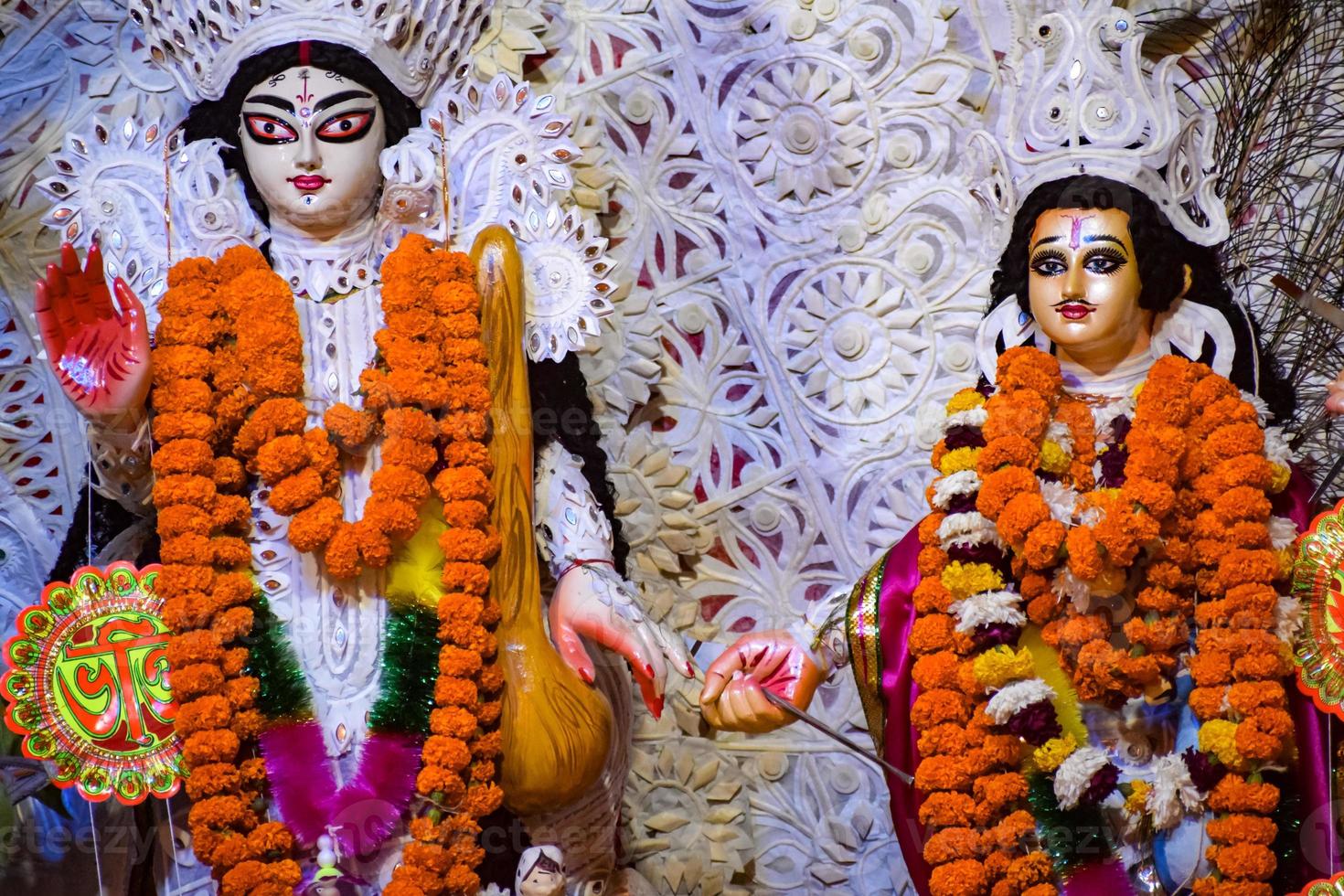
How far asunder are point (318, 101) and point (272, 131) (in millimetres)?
122

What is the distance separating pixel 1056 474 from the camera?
13.3 ft

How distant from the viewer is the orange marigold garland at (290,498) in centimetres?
399

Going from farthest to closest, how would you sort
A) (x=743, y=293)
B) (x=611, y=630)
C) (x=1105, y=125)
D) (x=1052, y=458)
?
(x=743, y=293) → (x=611, y=630) → (x=1105, y=125) → (x=1052, y=458)

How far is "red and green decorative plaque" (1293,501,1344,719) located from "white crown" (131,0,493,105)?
2208 mm

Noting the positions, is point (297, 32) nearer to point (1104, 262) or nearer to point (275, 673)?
point (275, 673)

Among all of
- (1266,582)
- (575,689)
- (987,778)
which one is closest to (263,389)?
(575,689)

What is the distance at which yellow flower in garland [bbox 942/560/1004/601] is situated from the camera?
13.0 feet

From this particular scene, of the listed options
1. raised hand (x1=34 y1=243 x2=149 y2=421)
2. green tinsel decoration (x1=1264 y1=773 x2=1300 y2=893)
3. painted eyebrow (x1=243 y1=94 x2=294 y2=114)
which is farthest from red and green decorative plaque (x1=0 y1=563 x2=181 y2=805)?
green tinsel decoration (x1=1264 y1=773 x2=1300 y2=893)

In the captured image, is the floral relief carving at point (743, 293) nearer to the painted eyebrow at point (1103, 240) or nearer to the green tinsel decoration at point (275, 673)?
the painted eyebrow at point (1103, 240)

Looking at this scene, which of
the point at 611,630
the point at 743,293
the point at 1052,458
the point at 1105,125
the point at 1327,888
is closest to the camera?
the point at 1327,888

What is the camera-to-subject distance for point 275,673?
4105 millimetres

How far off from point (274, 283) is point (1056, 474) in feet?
5.61

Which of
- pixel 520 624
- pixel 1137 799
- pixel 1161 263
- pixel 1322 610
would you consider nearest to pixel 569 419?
pixel 520 624

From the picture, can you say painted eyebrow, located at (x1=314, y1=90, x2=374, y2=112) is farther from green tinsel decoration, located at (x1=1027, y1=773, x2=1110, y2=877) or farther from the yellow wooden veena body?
green tinsel decoration, located at (x1=1027, y1=773, x2=1110, y2=877)
